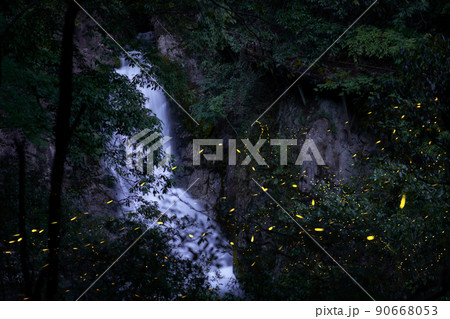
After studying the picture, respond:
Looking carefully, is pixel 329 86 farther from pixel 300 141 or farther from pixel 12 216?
pixel 12 216

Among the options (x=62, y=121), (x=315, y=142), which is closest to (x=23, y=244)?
(x=62, y=121)

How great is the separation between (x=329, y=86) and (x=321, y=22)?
2312 millimetres

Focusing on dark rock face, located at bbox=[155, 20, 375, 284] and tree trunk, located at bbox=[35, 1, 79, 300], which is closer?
tree trunk, located at bbox=[35, 1, 79, 300]

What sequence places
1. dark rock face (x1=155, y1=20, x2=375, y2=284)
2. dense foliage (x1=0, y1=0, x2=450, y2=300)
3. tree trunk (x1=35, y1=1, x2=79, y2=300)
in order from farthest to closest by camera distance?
dark rock face (x1=155, y1=20, x2=375, y2=284)
dense foliage (x1=0, y1=0, x2=450, y2=300)
tree trunk (x1=35, y1=1, x2=79, y2=300)

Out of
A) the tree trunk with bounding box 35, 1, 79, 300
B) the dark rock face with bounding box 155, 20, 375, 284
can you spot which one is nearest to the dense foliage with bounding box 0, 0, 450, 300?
the tree trunk with bounding box 35, 1, 79, 300

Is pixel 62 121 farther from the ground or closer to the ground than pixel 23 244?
farther from the ground

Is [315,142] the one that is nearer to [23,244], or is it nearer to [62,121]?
[62,121]

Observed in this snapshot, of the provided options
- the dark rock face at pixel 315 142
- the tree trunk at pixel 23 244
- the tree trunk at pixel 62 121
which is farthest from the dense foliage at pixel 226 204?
the dark rock face at pixel 315 142

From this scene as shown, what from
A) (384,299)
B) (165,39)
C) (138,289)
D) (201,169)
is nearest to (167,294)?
(138,289)

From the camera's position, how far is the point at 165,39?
16.4 m

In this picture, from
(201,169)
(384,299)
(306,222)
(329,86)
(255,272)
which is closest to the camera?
(384,299)

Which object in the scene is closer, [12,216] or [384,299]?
[384,299]

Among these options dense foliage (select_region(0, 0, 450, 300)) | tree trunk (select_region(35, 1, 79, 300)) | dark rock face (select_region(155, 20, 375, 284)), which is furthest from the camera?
dark rock face (select_region(155, 20, 375, 284))

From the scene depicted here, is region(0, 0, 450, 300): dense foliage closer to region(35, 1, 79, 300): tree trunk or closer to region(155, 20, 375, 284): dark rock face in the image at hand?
region(35, 1, 79, 300): tree trunk
